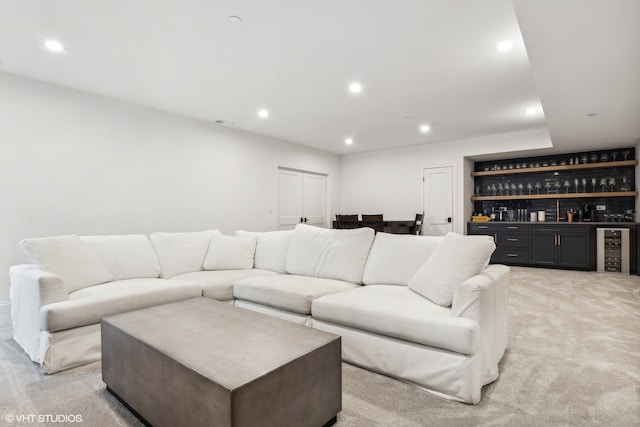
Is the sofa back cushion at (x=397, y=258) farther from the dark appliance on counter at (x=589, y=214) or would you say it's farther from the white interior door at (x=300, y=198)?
the dark appliance on counter at (x=589, y=214)

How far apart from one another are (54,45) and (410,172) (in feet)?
19.8

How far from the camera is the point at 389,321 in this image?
6.42 feet

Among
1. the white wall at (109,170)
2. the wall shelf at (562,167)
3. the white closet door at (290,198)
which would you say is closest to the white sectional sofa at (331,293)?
the white wall at (109,170)

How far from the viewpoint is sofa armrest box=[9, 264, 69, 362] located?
218cm

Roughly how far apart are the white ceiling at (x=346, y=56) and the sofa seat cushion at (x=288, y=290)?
6.77 feet

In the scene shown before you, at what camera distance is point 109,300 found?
2.34 m

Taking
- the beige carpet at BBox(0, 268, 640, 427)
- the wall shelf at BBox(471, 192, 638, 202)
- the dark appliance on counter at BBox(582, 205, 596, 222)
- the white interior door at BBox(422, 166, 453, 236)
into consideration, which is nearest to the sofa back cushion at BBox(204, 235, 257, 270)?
the beige carpet at BBox(0, 268, 640, 427)

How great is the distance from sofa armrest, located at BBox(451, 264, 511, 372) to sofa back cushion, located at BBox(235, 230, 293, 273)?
192cm

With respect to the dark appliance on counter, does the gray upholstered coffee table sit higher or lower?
lower

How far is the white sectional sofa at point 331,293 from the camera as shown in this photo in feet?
6.00

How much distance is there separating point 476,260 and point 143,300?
233 centimetres

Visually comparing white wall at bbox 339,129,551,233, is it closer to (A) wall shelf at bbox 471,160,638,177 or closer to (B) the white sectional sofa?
(A) wall shelf at bbox 471,160,638,177

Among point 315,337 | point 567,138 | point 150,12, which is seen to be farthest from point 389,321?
point 567,138

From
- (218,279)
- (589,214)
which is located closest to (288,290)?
(218,279)
